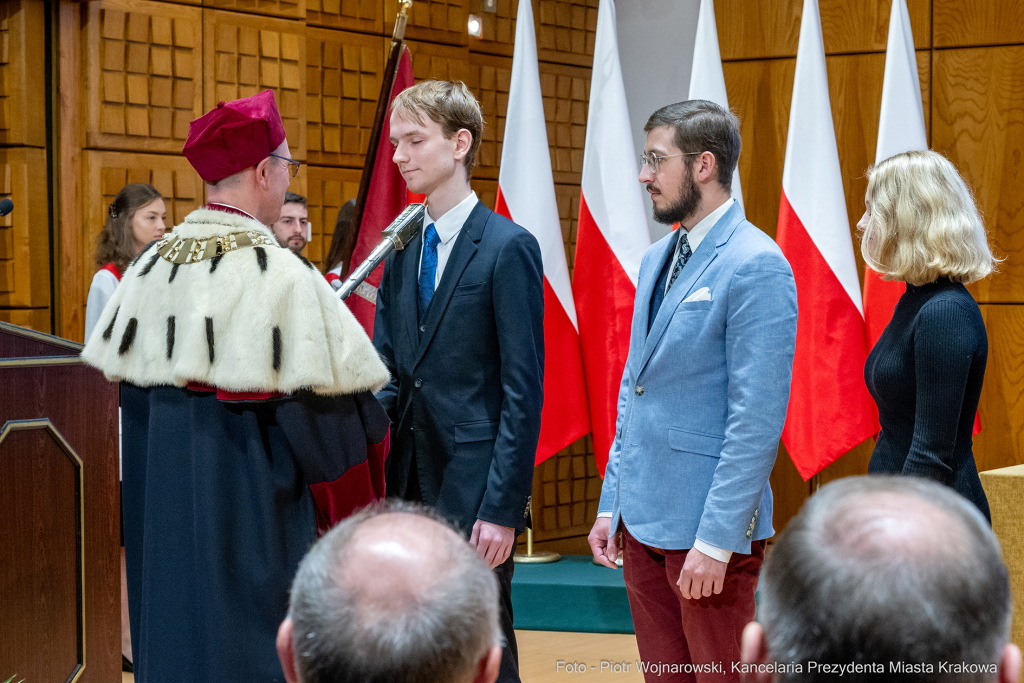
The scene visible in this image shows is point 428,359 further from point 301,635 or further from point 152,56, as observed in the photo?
point 152,56

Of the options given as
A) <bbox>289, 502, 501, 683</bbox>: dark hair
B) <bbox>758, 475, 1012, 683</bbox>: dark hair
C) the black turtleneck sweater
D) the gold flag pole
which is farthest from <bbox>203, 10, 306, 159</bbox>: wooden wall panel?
<bbox>758, 475, 1012, 683</bbox>: dark hair

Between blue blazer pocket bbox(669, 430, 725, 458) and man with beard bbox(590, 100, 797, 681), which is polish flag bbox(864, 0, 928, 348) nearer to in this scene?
man with beard bbox(590, 100, 797, 681)

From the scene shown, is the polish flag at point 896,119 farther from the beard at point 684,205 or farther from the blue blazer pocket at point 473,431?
the blue blazer pocket at point 473,431

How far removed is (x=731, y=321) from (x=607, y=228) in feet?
6.61

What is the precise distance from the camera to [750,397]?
180cm

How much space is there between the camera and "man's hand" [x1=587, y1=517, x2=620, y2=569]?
2.08 metres

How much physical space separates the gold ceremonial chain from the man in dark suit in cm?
43

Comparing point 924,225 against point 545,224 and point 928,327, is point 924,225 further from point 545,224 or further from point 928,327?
point 545,224

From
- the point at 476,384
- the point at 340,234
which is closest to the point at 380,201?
the point at 340,234

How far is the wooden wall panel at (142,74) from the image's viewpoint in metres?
3.60

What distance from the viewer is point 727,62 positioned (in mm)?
4430

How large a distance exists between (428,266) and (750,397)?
2.37 feet

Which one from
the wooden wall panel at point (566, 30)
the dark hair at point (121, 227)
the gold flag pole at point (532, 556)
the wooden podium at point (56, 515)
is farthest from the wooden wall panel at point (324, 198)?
the wooden podium at point (56, 515)

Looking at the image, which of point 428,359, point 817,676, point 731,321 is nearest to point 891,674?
point 817,676
